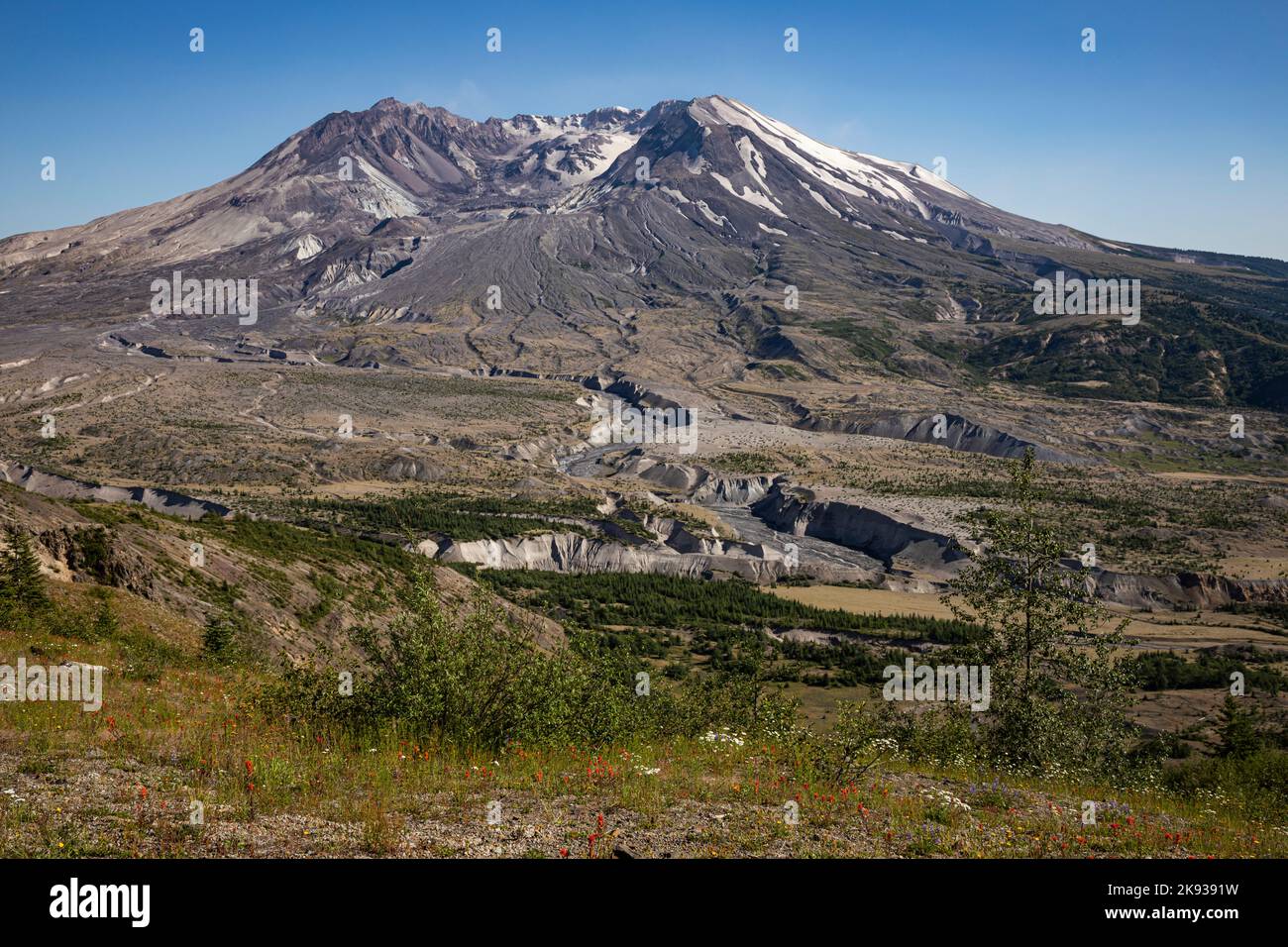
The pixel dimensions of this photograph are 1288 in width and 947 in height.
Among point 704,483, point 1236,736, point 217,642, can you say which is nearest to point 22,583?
point 217,642

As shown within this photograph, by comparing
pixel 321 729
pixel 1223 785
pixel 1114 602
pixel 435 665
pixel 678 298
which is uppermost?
pixel 678 298

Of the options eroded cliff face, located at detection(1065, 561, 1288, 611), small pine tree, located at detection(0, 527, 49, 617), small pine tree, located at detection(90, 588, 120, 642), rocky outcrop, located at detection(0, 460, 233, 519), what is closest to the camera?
small pine tree, located at detection(0, 527, 49, 617)

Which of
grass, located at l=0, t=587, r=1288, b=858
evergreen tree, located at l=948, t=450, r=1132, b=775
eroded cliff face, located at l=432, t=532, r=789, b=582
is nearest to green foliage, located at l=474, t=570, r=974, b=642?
eroded cliff face, located at l=432, t=532, r=789, b=582

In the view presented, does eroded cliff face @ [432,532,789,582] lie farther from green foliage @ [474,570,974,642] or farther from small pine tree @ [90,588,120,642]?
small pine tree @ [90,588,120,642]

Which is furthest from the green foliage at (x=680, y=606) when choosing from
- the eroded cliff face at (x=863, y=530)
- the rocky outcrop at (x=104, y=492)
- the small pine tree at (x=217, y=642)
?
the small pine tree at (x=217, y=642)

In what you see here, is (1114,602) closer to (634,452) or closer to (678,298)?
(634,452)
